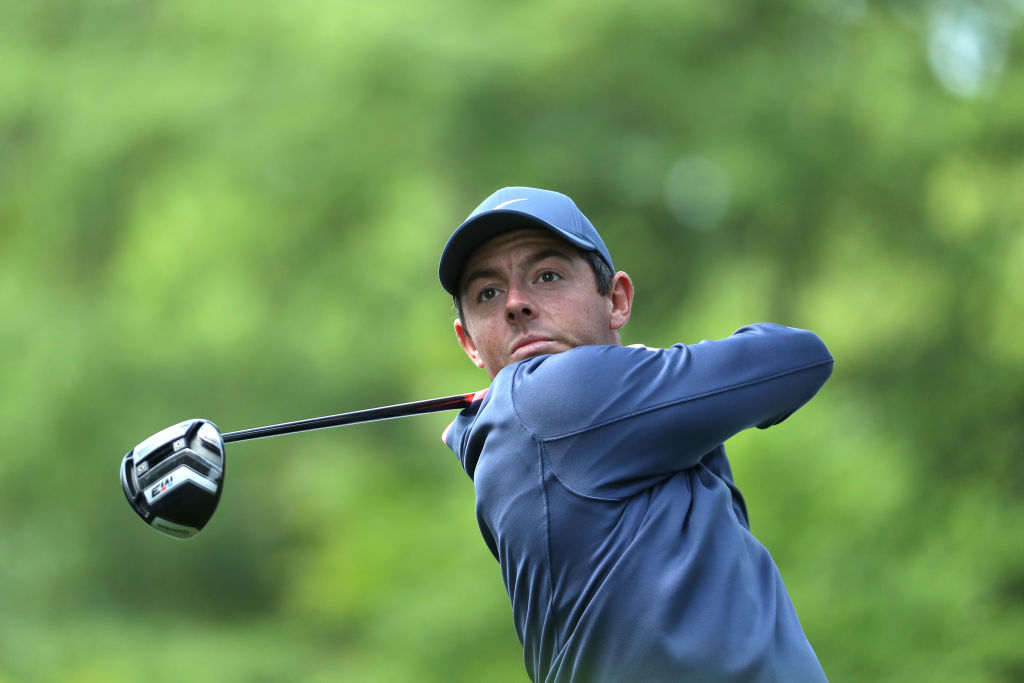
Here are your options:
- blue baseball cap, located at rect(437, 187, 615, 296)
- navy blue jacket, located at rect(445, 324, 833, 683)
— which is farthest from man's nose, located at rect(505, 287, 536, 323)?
navy blue jacket, located at rect(445, 324, 833, 683)

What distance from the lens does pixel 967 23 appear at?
11773mm

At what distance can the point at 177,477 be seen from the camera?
241cm

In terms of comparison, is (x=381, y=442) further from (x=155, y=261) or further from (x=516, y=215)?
(x=516, y=215)

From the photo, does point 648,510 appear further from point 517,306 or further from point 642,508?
point 517,306

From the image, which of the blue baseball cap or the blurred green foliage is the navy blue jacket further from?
the blurred green foliage

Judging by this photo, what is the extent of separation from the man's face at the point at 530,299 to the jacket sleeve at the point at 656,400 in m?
0.26

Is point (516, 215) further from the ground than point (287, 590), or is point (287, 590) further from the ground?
point (287, 590)

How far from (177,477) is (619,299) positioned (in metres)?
0.97

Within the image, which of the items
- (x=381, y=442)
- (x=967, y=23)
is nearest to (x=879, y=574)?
(x=381, y=442)

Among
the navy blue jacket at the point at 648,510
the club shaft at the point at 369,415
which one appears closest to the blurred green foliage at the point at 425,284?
the club shaft at the point at 369,415

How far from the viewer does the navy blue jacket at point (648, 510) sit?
205 cm

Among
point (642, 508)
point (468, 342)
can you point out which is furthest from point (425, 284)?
point (642, 508)

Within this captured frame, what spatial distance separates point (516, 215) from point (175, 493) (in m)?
0.84

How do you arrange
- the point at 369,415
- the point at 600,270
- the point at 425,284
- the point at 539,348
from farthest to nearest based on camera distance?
the point at 425,284
the point at 369,415
the point at 600,270
the point at 539,348
